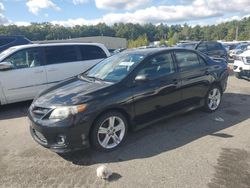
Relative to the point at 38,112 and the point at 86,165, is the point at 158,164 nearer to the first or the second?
the point at 86,165

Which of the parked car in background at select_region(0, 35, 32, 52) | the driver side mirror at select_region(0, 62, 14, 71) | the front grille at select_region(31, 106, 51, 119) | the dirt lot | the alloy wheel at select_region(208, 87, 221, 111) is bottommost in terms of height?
the dirt lot

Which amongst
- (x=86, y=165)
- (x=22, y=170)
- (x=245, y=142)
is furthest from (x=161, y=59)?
(x=22, y=170)

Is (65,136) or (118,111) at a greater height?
(118,111)

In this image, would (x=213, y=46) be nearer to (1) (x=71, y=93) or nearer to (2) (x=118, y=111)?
(2) (x=118, y=111)

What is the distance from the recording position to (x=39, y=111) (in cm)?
412

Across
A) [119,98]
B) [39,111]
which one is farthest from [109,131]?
[39,111]

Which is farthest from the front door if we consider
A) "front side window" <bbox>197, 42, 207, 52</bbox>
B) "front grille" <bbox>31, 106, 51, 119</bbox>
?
Result: "front side window" <bbox>197, 42, 207, 52</bbox>

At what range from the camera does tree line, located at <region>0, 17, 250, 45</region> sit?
8925cm

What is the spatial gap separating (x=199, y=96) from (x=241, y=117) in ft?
3.43

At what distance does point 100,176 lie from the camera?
3.50 m

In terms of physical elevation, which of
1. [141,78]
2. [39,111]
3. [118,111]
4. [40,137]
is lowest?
[40,137]

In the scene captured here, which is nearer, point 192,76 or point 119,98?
point 119,98

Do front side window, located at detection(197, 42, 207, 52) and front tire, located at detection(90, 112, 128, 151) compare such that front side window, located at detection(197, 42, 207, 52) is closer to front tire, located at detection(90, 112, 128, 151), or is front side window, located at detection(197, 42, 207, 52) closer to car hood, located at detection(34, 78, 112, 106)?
car hood, located at detection(34, 78, 112, 106)

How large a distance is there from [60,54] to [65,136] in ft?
13.9
